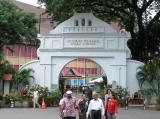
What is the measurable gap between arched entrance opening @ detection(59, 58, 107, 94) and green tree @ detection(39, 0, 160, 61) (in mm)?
4114

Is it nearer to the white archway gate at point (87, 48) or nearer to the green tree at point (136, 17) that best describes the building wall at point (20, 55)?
the green tree at point (136, 17)

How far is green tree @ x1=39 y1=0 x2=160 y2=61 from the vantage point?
159ft

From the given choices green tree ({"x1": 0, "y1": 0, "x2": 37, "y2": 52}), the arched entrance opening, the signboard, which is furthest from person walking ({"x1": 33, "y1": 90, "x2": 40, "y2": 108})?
green tree ({"x1": 0, "y1": 0, "x2": 37, "y2": 52})

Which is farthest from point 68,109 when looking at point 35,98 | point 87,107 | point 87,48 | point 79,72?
point 79,72

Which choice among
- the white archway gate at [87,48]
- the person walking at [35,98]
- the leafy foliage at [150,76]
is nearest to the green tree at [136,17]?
the white archway gate at [87,48]

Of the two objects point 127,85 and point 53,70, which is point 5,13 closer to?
point 53,70

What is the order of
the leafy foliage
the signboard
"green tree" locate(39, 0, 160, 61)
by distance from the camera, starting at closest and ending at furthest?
the leafy foliage < the signboard < "green tree" locate(39, 0, 160, 61)

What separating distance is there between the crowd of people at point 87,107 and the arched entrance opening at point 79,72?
22.7m

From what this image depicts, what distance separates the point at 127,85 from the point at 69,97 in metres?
26.8

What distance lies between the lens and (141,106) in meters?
42.7

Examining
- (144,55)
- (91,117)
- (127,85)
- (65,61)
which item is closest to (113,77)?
(127,85)

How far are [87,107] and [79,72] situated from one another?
49954mm

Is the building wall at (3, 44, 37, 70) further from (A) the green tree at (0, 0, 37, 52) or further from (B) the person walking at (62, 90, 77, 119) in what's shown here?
(B) the person walking at (62, 90, 77, 119)

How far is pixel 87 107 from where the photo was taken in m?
19.6
